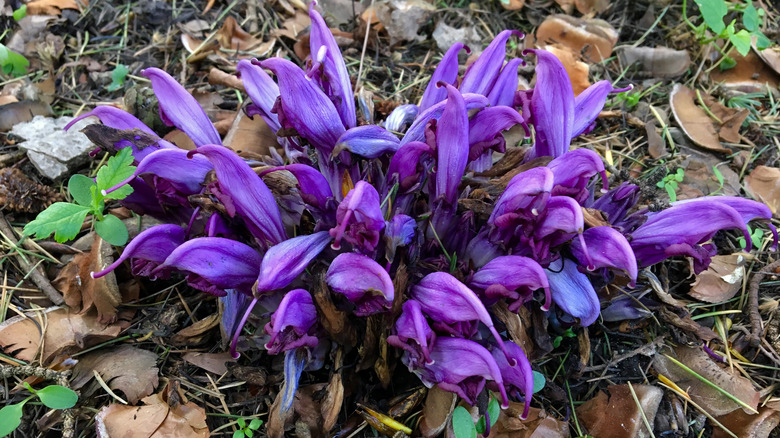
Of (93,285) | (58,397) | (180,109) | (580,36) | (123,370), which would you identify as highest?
(180,109)

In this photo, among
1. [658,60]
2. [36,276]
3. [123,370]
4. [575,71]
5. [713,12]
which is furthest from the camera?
[658,60]

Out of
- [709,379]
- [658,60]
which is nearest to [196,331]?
[709,379]

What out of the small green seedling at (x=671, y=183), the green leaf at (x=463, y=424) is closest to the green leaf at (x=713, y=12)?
the small green seedling at (x=671, y=183)

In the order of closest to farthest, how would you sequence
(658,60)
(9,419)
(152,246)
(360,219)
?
(360,219) < (9,419) < (152,246) < (658,60)

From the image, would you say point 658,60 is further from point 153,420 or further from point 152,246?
point 153,420

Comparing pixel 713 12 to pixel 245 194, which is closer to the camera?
pixel 245 194

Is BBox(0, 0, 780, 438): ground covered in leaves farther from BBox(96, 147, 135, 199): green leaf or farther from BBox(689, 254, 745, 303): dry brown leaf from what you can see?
BBox(96, 147, 135, 199): green leaf

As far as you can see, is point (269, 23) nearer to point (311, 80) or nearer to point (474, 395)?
point (311, 80)

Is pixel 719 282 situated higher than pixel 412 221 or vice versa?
pixel 412 221

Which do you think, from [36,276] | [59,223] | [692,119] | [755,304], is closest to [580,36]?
[692,119]
